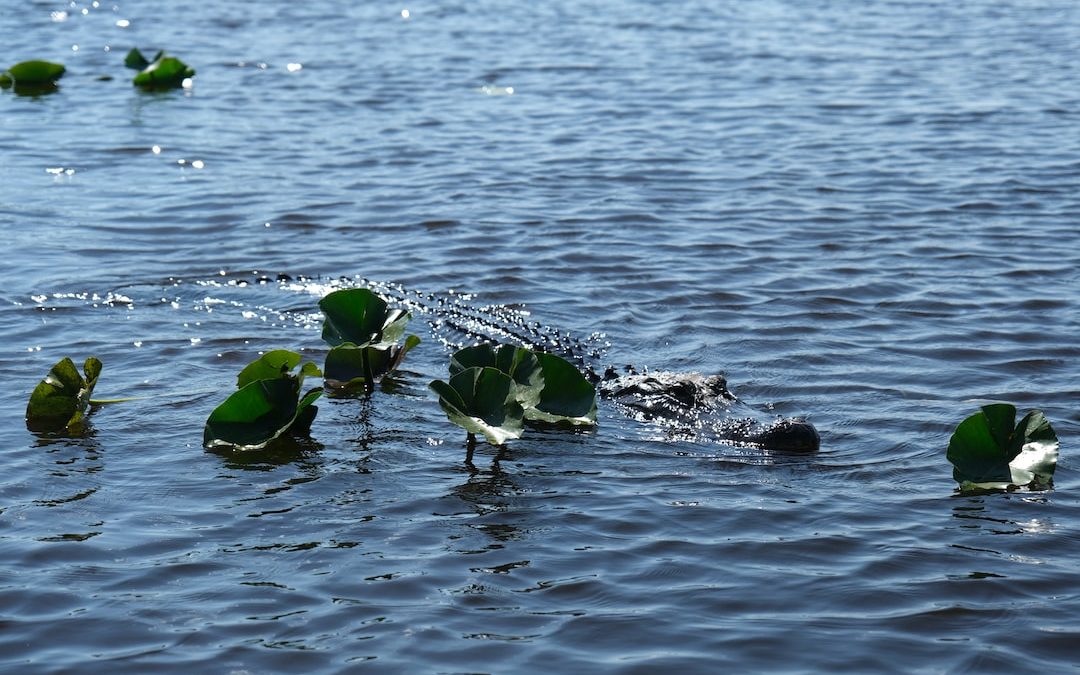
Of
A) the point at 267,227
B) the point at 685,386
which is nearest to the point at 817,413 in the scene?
the point at 685,386

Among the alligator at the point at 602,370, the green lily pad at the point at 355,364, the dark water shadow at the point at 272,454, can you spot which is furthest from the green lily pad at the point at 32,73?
the dark water shadow at the point at 272,454

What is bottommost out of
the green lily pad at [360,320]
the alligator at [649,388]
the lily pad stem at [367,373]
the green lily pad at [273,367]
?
the alligator at [649,388]

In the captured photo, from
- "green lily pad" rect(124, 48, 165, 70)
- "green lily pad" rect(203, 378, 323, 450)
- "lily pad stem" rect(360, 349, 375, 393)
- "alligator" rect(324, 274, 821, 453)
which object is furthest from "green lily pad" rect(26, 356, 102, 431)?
"green lily pad" rect(124, 48, 165, 70)

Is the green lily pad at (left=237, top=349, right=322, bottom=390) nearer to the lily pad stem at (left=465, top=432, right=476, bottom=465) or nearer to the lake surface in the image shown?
the lake surface

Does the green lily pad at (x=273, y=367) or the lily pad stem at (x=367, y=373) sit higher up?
the green lily pad at (x=273, y=367)

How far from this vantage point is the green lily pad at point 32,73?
39.0 ft

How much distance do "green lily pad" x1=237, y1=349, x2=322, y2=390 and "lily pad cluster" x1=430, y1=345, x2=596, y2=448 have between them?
1.90 feet

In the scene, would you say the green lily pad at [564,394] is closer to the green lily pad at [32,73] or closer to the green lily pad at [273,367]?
the green lily pad at [273,367]

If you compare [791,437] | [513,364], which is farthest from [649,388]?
[513,364]

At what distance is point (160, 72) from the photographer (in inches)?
473

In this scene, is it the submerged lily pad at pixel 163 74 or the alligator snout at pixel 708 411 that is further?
the submerged lily pad at pixel 163 74

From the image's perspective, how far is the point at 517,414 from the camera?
4520 mm

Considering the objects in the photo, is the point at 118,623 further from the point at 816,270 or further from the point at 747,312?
the point at 816,270

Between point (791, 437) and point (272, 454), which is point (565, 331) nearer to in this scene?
point (791, 437)
